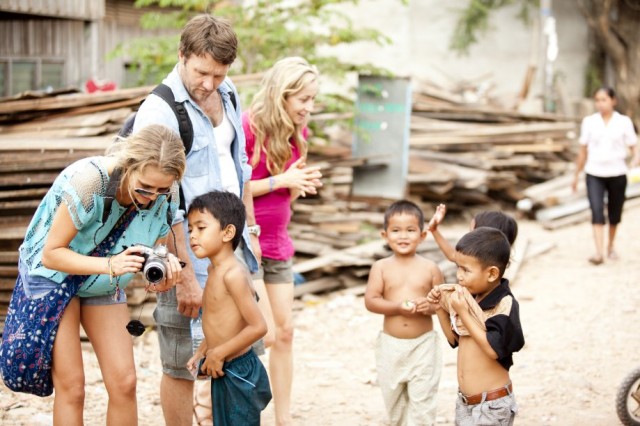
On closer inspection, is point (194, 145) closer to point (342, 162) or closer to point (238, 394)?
point (238, 394)

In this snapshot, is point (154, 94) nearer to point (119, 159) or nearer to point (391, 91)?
point (119, 159)

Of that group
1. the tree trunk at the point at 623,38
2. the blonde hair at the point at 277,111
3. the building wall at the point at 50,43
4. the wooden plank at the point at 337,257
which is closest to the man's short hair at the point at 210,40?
the blonde hair at the point at 277,111

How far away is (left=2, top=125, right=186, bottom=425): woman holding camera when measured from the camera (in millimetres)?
3723

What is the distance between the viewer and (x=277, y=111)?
16.9ft

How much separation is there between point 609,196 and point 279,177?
631 centimetres

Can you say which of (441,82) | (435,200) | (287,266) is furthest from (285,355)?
(441,82)

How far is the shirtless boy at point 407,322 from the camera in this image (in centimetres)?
490

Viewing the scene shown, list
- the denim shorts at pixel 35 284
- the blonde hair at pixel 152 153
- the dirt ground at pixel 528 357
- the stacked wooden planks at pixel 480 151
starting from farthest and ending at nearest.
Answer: the stacked wooden planks at pixel 480 151
the dirt ground at pixel 528 357
the denim shorts at pixel 35 284
the blonde hair at pixel 152 153

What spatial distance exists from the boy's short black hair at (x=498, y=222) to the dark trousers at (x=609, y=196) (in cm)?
545

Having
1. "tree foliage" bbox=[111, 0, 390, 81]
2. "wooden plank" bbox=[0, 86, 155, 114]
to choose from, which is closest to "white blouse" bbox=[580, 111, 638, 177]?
"tree foliage" bbox=[111, 0, 390, 81]

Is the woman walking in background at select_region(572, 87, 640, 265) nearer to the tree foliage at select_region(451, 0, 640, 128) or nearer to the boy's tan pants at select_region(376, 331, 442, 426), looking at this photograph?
the boy's tan pants at select_region(376, 331, 442, 426)

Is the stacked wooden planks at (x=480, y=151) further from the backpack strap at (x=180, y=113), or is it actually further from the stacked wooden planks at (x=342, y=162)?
the backpack strap at (x=180, y=113)

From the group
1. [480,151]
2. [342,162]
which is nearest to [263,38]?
[342,162]

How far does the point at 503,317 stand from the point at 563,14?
18162 mm
